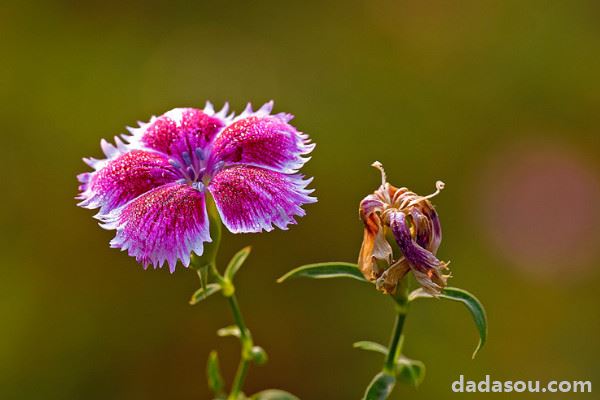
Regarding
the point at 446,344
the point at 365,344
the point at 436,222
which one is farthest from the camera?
the point at 446,344

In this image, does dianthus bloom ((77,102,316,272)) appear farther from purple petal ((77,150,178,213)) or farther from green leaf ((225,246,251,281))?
green leaf ((225,246,251,281))

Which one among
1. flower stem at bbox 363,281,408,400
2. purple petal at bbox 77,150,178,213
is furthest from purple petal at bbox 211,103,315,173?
flower stem at bbox 363,281,408,400

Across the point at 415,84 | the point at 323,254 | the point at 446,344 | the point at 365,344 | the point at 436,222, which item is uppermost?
the point at 415,84

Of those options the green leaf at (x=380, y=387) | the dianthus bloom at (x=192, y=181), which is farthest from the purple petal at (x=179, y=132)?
the green leaf at (x=380, y=387)

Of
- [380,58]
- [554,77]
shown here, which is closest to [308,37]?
[380,58]

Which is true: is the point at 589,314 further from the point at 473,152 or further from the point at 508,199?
the point at 473,152

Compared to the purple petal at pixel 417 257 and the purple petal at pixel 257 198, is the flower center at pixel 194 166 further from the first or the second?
the purple petal at pixel 417 257
